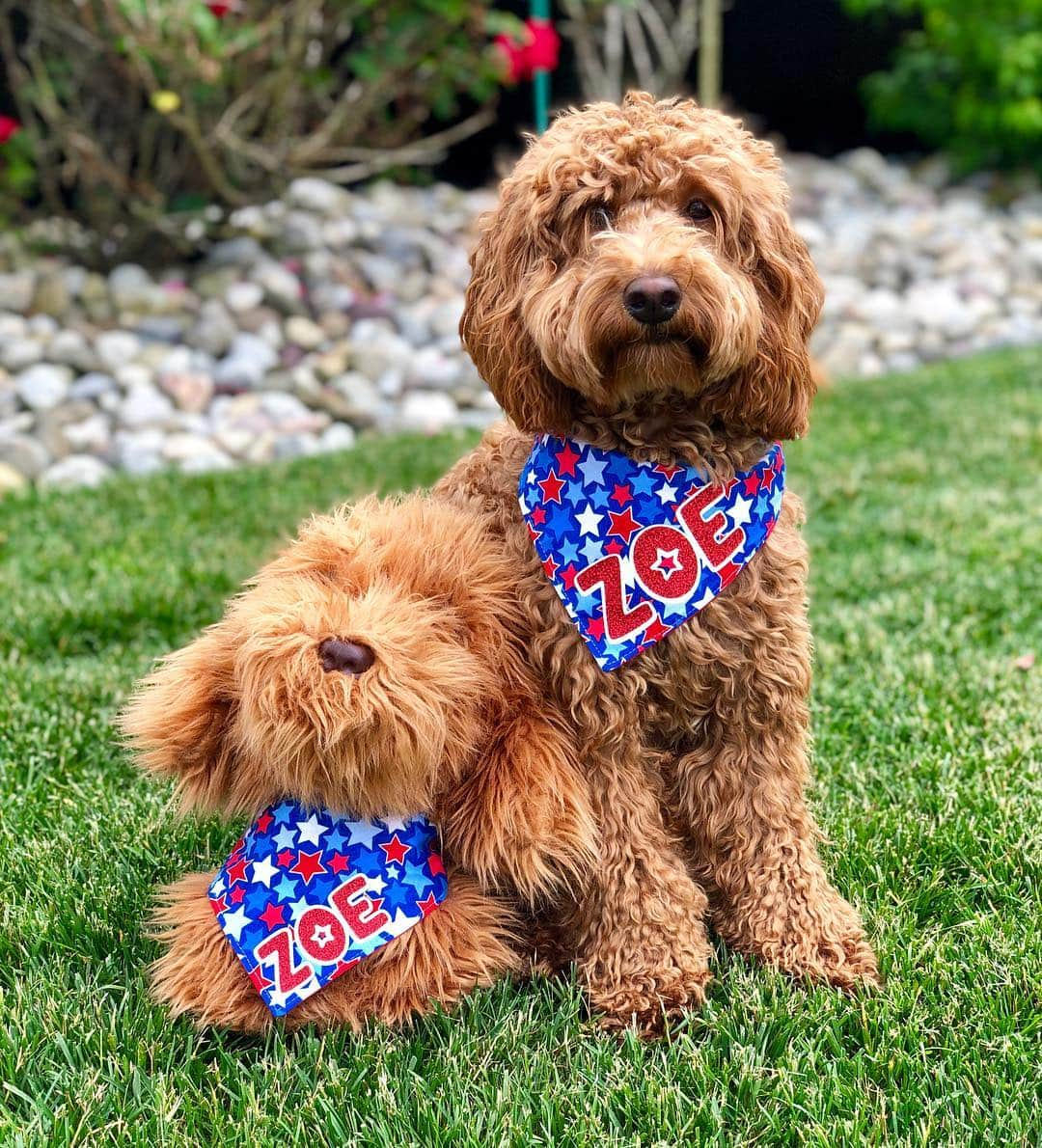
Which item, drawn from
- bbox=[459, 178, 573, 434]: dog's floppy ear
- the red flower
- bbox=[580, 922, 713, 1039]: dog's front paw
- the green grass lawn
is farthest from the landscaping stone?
bbox=[580, 922, 713, 1039]: dog's front paw

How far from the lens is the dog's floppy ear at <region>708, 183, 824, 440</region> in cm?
193

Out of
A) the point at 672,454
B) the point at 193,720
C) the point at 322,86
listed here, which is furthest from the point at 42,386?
the point at 672,454

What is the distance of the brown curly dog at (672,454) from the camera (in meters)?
1.85

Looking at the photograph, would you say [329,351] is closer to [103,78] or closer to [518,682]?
[103,78]

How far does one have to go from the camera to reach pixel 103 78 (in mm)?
7035

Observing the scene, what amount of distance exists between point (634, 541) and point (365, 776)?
0.58 meters

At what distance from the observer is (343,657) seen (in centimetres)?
187

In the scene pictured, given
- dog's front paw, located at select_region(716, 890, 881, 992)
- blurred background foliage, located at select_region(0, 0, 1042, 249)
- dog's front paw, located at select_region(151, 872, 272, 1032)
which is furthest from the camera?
blurred background foliage, located at select_region(0, 0, 1042, 249)

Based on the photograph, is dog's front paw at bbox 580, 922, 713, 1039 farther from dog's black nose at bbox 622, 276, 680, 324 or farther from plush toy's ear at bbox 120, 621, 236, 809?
dog's black nose at bbox 622, 276, 680, 324

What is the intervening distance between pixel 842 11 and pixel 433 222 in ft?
17.9

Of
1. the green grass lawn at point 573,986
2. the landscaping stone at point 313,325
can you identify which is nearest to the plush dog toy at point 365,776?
the green grass lawn at point 573,986

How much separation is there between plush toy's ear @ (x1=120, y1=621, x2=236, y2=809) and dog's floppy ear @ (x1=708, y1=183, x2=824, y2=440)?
0.93 metres

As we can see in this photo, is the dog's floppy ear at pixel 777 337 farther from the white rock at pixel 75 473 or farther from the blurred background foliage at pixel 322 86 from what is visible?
the blurred background foliage at pixel 322 86

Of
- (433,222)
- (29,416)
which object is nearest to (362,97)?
(433,222)
